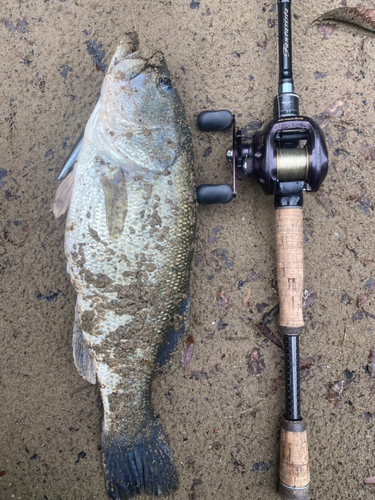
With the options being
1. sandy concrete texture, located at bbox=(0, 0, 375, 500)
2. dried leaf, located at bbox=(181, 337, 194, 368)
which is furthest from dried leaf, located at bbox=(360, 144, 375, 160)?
dried leaf, located at bbox=(181, 337, 194, 368)

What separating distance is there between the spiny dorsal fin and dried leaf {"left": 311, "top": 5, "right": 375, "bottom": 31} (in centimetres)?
209

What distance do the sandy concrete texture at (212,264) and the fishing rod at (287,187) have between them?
250 mm

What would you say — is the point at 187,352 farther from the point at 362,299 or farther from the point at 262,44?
the point at 262,44

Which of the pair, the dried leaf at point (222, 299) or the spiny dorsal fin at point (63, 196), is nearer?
the spiny dorsal fin at point (63, 196)

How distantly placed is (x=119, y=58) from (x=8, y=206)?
1216 mm

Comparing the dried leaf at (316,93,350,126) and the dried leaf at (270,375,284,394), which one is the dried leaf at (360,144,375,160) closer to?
the dried leaf at (316,93,350,126)

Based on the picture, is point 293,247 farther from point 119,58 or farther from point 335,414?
point 119,58

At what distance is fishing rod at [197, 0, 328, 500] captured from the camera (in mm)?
2010

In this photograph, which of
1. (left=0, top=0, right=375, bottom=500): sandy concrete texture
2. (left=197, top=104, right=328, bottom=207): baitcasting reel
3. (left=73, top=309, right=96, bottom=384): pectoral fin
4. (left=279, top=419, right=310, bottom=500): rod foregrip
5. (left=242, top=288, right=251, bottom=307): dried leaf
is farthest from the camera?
(left=242, top=288, right=251, bottom=307): dried leaf

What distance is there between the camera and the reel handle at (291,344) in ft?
7.09

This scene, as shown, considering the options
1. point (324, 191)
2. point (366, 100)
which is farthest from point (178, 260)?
point (366, 100)

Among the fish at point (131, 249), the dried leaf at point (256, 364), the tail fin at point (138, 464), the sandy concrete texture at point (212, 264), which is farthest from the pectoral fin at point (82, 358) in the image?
the dried leaf at point (256, 364)

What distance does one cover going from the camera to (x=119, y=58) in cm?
216

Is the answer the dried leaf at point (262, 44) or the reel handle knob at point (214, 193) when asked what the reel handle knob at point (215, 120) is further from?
the dried leaf at point (262, 44)
